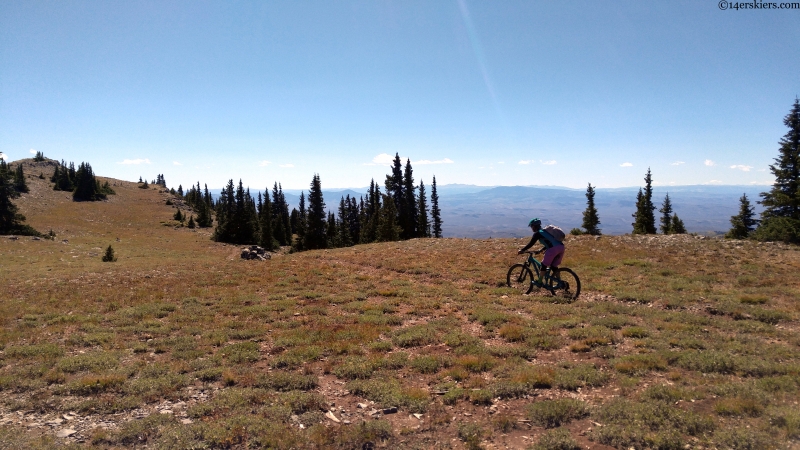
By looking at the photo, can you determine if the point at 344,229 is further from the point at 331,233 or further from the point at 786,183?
the point at 786,183

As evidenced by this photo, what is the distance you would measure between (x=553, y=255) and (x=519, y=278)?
2862 millimetres

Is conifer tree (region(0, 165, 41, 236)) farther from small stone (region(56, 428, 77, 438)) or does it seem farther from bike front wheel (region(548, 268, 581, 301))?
bike front wheel (region(548, 268, 581, 301))

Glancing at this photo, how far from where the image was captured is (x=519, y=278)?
16.6 metres

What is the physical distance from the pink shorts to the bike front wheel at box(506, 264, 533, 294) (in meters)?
1.49

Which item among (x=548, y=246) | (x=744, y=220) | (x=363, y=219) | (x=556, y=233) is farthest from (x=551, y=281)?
(x=363, y=219)

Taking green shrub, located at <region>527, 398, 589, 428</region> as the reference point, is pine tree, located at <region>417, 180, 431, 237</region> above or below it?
above

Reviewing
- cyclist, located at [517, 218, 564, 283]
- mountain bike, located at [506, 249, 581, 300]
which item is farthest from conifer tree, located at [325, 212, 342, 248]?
cyclist, located at [517, 218, 564, 283]

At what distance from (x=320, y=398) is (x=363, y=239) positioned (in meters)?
62.9

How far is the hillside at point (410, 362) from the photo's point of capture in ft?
19.7

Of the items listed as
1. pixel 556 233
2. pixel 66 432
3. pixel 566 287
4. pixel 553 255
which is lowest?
pixel 66 432

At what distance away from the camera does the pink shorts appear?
14016mm

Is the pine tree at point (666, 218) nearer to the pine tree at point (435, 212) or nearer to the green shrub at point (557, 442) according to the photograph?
the pine tree at point (435, 212)

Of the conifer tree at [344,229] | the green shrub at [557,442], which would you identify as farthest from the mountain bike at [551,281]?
the conifer tree at [344,229]

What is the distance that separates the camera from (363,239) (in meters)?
69.9
